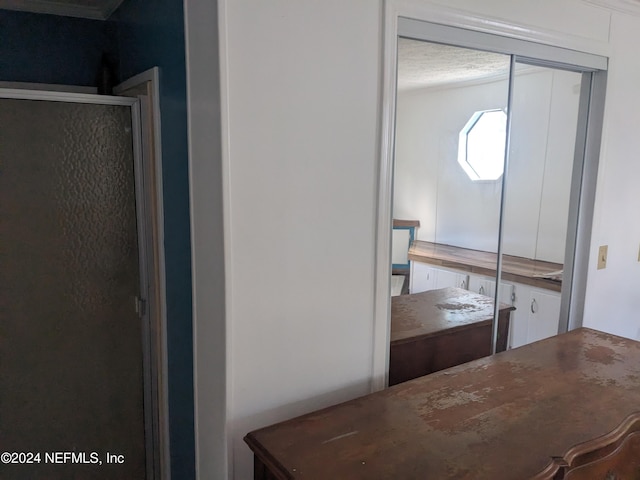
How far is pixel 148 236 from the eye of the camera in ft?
5.78

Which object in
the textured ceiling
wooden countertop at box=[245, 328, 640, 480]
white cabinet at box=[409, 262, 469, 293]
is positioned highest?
the textured ceiling

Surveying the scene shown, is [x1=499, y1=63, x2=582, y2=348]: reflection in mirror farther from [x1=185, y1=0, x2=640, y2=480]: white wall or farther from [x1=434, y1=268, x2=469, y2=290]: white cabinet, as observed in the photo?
[x1=185, y1=0, x2=640, y2=480]: white wall

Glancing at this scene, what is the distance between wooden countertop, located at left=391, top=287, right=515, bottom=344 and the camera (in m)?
1.66

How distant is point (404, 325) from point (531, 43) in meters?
1.14

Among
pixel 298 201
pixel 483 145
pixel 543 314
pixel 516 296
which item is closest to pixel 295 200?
pixel 298 201

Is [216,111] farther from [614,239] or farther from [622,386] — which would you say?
[614,239]

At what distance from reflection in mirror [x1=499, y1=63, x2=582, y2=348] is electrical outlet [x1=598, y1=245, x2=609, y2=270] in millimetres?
182

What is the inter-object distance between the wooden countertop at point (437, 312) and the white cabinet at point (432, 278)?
0.06 feet

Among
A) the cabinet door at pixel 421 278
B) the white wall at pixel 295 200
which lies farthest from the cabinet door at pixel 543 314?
the white wall at pixel 295 200

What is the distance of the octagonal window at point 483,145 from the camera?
1810 mm

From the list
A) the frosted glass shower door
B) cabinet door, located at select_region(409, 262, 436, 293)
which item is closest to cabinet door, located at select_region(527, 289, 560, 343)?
cabinet door, located at select_region(409, 262, 436, 293)

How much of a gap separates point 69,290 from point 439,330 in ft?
4.44

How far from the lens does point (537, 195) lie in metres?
2.03

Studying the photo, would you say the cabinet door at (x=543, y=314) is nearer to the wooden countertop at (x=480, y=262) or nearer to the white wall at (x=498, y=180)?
the wooden countertop at (x=480, y=262)
